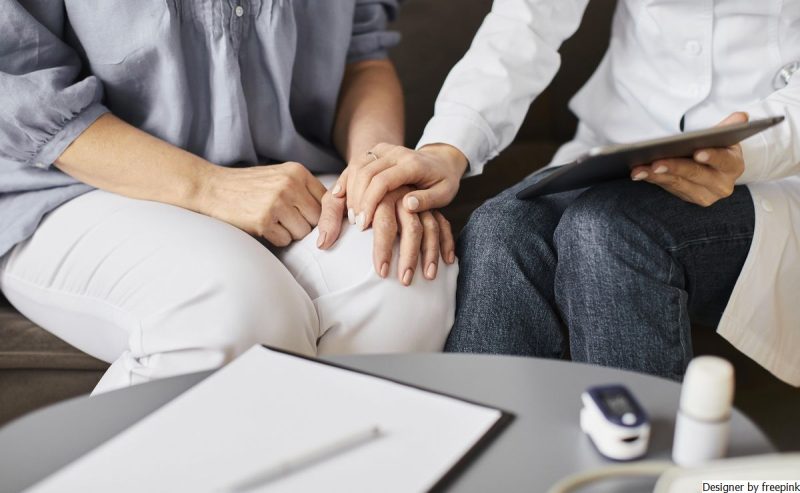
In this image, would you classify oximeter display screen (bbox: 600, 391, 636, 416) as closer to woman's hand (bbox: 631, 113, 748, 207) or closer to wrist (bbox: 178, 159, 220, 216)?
woman's hand (bbox: 631, 113, 748, 207)

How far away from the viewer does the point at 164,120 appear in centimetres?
108

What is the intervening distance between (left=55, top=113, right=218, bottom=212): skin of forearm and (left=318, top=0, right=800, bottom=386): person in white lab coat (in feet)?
0.62

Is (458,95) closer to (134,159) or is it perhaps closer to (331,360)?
(134,159)

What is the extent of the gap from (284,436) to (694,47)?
805 millimetres

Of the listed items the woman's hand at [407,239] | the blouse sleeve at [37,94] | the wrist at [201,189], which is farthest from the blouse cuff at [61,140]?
the woman's hand at [407,239]

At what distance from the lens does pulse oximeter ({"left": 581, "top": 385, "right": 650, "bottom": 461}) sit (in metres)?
0.57

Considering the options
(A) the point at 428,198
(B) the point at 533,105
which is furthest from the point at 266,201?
(B) the point at 533,105

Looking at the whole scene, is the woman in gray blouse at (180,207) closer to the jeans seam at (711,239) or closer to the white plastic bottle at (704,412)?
the jeans seam at (711,239)

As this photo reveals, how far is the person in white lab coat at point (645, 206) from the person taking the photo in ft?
3.03

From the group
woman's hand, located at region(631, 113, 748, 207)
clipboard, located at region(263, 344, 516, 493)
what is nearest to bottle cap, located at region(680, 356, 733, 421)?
clipboard, located at region(263, 344, 516, 493)

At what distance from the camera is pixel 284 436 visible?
0.58m

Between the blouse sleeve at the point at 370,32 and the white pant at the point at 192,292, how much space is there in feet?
1.37

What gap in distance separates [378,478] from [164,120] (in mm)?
690

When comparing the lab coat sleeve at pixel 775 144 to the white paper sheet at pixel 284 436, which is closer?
the white paper sheet at pixel 284 436
